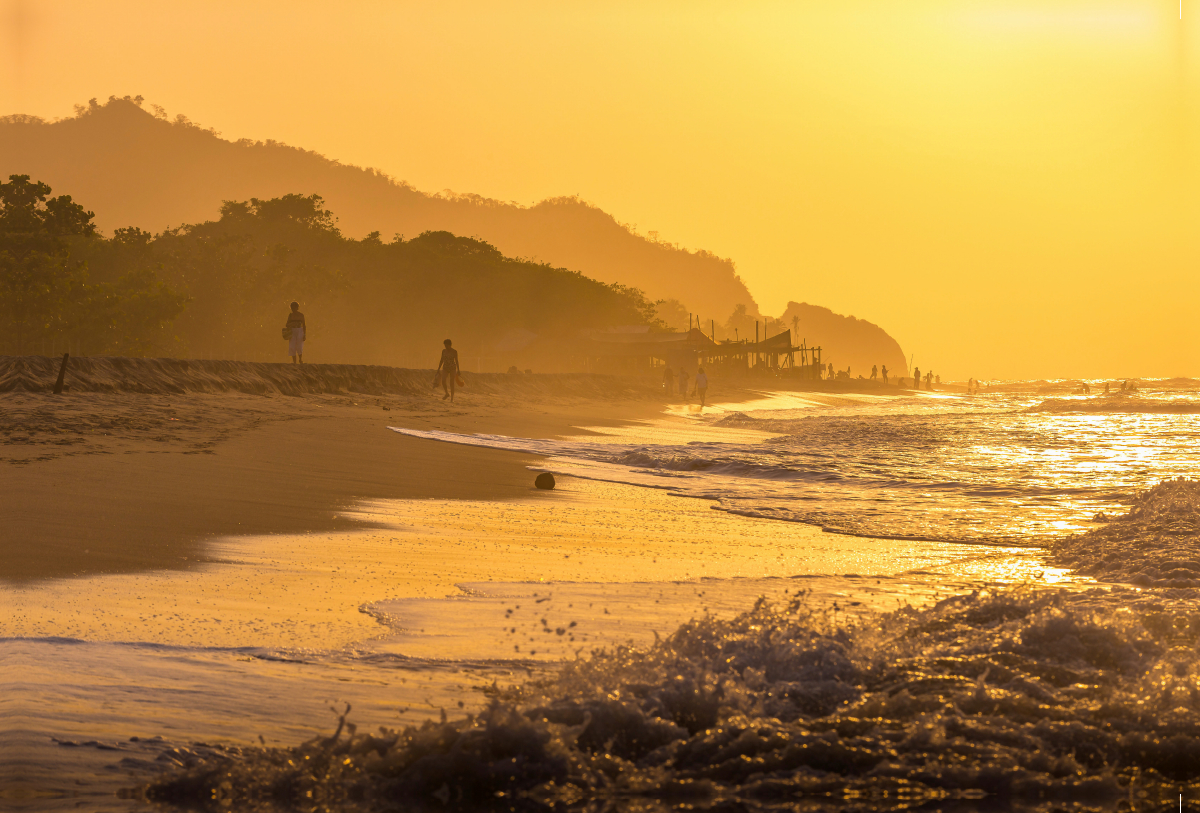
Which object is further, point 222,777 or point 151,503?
point 151,503

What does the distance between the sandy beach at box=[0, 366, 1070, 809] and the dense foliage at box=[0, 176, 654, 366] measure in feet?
76.3

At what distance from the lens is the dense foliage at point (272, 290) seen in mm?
30391

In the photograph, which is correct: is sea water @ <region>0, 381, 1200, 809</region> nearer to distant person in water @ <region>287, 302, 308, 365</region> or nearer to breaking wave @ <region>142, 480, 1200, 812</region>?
breaking wave @ <region>142, 480, 1200, 812</region>

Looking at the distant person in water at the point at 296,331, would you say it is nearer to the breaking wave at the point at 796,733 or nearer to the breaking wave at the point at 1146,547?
the breaking wave at the point at 1146,547

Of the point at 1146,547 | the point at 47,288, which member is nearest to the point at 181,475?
the point at 1146,547

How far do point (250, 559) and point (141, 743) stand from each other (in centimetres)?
286

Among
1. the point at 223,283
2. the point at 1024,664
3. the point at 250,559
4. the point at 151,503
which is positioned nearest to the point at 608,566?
the point at 250,559

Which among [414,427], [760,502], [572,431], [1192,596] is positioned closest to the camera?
[1192,596]

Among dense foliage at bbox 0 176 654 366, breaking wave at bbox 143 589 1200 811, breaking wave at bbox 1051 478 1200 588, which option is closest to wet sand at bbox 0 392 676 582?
breaking wave at bbox 143 589 1200 811

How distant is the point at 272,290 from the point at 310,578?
50.1 m

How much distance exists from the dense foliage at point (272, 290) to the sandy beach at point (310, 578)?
76.3ft

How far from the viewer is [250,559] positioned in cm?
546

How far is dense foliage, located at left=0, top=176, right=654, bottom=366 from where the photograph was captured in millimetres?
30391

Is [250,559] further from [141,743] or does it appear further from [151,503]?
[141,743]
